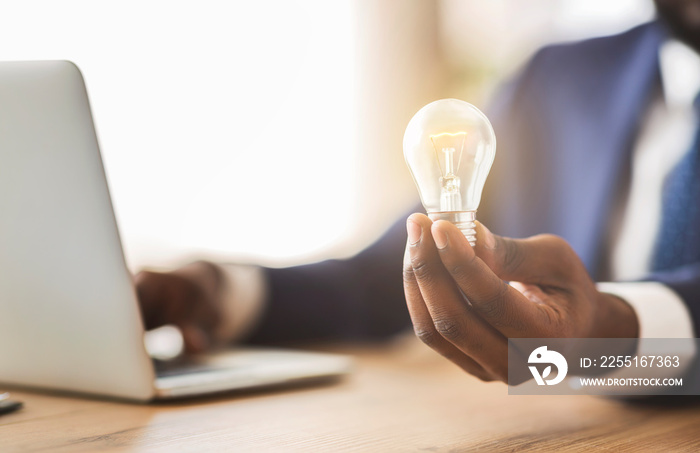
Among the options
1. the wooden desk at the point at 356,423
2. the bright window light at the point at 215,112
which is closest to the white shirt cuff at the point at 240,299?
the wooden desk at the point at 356,423

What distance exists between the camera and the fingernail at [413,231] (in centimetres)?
37

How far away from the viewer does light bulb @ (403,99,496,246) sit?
42 centimetres

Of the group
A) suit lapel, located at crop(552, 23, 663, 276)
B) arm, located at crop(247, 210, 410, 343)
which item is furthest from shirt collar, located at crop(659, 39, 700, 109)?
arm, located at crop(247, 210, 410, 343)

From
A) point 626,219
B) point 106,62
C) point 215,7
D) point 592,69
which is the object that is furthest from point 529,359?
point 215,7

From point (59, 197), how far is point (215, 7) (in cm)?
166

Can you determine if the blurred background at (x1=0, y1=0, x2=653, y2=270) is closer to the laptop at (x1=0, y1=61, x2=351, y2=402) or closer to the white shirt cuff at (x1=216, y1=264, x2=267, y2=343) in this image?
the white shirt cuff at (x1=216, y1=264, x2=267, y2=343)

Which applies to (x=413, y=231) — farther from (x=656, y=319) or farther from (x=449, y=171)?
(x=656, y=319)

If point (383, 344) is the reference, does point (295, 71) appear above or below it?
above

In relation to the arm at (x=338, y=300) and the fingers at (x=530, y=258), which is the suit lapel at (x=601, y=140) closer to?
the arm at (x=338, y=300)

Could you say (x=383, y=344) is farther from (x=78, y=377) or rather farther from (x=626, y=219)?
(x=78, y=377)

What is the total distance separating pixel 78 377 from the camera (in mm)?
514

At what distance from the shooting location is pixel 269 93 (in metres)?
2.19

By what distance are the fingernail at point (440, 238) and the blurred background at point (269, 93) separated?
1181 millimetres

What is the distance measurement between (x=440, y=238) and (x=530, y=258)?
0.28 ft
